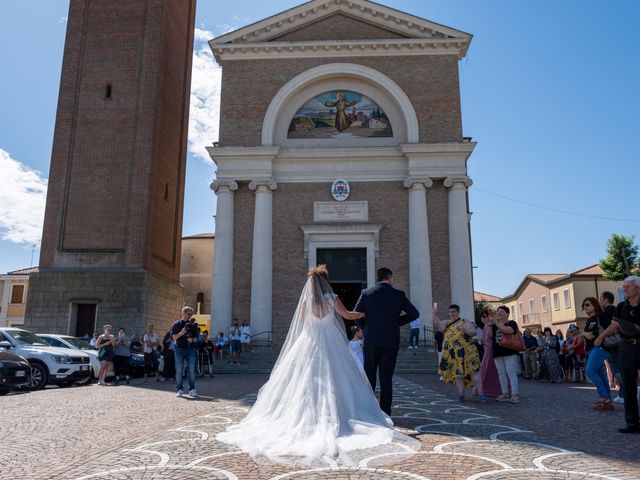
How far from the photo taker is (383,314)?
22.5 feet

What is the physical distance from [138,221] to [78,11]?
11788mm

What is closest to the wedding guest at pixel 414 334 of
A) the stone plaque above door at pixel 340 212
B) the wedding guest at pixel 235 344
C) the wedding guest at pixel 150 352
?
the stone plaque above door at pixel 340 212

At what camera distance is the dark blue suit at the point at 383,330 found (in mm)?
6797

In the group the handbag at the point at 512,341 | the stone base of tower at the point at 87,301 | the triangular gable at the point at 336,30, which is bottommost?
the handbag at the point at 512,341

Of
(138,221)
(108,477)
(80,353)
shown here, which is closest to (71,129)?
(138,221)

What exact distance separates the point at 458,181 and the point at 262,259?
29.5 feet

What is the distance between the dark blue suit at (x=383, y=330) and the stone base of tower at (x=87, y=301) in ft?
59.0

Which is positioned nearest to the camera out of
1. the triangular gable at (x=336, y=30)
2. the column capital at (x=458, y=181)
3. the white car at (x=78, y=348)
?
the white car at (x=78, y=348)

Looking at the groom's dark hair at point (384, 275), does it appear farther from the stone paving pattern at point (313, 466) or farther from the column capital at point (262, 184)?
the column capital at point (262, 184)

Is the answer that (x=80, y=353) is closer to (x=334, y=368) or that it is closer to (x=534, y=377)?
Result: (x=334, y=368)

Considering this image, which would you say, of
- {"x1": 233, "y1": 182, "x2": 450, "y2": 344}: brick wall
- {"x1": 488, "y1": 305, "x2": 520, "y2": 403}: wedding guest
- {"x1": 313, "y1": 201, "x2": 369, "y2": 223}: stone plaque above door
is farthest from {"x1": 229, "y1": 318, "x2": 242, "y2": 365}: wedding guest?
{"x1": 488, "y1": 305, "x2": 520, "y2": 403}: wedding guest

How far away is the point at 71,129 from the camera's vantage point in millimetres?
25141

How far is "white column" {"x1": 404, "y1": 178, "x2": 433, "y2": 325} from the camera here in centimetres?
2144

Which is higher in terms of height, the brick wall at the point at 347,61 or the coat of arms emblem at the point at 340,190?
→ the brick wall at the point at 347,61
